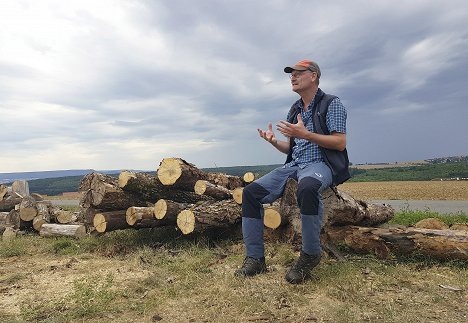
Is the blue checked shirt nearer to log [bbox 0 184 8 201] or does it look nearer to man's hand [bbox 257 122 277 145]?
man's hand [bbox 257 122 277 145]

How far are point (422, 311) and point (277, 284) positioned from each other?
1.44 m

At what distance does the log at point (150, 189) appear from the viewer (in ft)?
23.4

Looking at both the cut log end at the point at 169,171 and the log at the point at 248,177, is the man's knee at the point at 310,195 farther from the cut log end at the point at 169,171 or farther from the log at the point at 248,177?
the log at the point at 248,177

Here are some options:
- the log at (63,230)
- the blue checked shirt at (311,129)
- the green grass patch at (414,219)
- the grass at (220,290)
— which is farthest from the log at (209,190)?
the green grass patch at (414,219)

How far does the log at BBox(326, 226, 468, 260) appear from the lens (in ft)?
16.2

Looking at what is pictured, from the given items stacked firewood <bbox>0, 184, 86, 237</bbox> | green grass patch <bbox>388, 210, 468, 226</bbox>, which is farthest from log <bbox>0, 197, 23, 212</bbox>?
green grass patch <bbox>388, 210, 468, 226</bbox>

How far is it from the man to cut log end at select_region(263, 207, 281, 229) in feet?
3.94

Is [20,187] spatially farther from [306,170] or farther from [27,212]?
[306,170]

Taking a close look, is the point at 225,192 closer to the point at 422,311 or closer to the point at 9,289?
the point at 9,289

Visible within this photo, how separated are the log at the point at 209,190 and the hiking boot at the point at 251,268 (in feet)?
8.31

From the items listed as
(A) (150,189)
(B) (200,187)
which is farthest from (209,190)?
(A) (150,189)

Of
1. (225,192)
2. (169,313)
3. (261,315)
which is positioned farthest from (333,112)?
(225,192)

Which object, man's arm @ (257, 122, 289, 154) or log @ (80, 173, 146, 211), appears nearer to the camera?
man's arm @ (257, 122, 289, 154)

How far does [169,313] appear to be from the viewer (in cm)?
362
